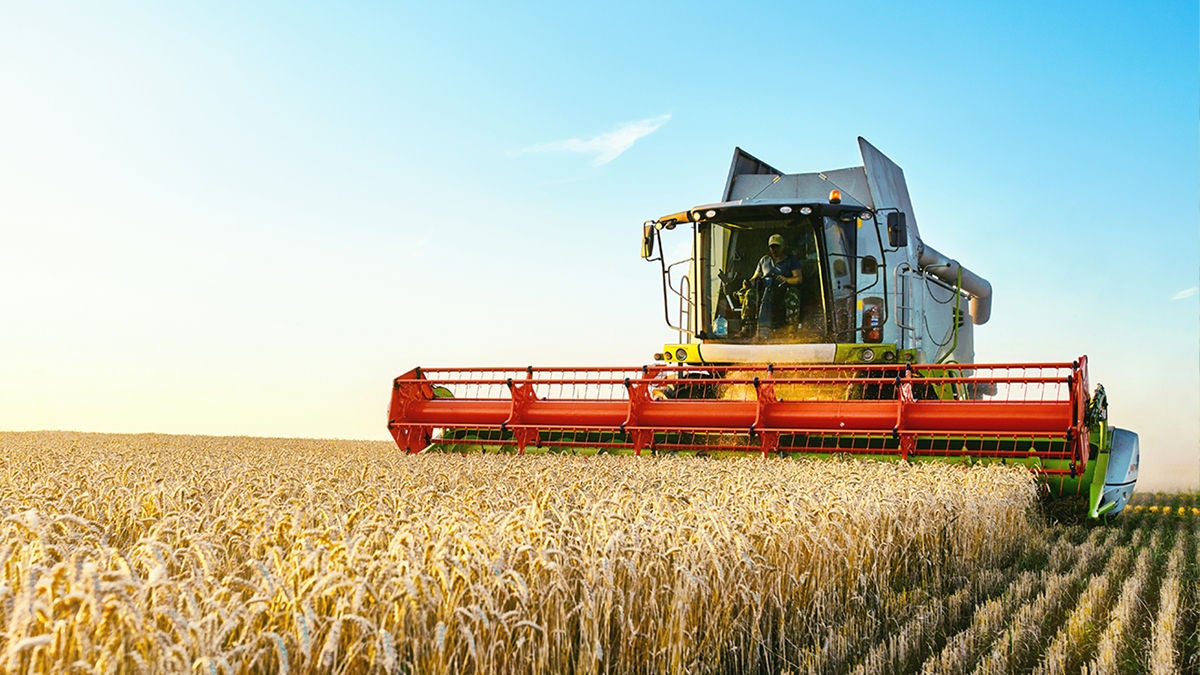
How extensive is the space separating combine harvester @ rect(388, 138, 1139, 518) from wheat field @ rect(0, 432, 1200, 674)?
1.51m

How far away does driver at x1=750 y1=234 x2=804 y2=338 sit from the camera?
9.94 meters

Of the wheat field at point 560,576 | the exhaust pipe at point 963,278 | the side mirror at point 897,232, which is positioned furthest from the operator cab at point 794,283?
the wheat field at point 560,576

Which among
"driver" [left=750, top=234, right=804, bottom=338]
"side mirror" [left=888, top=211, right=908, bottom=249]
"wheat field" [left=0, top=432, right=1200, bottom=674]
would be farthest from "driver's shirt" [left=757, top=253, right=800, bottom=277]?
"wheat field" [left=0, top=432, right=1200, bottom=674]

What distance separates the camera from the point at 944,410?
27.7 ft

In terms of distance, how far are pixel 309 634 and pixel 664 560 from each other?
149cm

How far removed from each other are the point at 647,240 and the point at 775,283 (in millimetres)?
1388

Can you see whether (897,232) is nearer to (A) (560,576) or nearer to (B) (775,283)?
(B) (775,283)

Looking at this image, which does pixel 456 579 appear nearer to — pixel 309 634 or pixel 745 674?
pixel 309 634

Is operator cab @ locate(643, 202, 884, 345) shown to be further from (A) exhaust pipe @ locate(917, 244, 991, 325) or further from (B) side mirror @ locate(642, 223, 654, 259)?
(A) exhaust pipe @ locate(917, 244, 991, 325)

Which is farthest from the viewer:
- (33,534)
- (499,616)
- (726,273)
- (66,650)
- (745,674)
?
(726,273)

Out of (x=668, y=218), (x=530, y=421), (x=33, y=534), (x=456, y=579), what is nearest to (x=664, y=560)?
(x=456, y=579)

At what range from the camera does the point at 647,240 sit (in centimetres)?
991

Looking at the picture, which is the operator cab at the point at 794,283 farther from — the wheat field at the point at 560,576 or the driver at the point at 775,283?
the wheat field at the point at 560,576

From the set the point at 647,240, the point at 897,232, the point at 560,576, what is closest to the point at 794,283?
the point at 897,232
